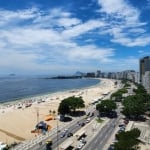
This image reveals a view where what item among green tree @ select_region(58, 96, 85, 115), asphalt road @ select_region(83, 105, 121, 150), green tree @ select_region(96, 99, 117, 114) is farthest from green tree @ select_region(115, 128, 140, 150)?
green tree @ select_region(58, 96, 85, 115)

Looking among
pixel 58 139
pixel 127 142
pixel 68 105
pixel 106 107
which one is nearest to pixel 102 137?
pixel 58 139

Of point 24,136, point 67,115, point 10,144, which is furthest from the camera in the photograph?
point 67,115

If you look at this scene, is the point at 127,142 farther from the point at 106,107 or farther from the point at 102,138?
the point at 106,107

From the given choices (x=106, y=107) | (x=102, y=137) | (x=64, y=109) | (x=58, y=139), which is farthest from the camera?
(x=106, y=107)

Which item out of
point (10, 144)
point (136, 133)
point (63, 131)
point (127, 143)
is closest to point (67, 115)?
point (63, 131)

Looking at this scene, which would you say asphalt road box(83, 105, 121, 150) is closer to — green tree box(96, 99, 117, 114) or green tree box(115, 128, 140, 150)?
green tree box(115, 128, 140, 150)

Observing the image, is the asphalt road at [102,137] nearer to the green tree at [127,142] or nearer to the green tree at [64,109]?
the green tree at [127,142]

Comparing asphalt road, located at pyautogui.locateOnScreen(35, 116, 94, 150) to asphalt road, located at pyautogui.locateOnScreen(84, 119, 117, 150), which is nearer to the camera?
asphalt road, located at pyautogui.locateOnScreen(84, 119, 117, 150)

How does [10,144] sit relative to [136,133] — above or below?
below

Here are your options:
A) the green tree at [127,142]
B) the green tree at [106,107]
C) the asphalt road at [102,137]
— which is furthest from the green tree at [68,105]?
the green tree at [127,142]

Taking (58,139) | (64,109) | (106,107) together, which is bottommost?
(58,139)

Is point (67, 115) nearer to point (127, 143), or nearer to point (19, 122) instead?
point (19, 122)
